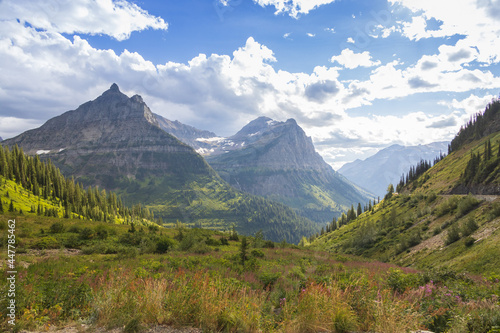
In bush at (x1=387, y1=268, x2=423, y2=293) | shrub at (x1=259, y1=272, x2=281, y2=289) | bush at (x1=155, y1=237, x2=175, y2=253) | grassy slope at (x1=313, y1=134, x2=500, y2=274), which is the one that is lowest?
grassy slope at (x1=313, y1=134, x2=500, y2=274)

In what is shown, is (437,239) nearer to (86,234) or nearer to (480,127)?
(86,234)

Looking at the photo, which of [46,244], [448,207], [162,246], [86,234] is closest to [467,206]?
[448,207]

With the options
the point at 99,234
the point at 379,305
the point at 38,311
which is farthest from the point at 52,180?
the point at 379,305

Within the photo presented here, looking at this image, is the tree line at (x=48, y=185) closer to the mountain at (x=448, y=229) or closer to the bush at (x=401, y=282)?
the mountain at (x=448, y=229)

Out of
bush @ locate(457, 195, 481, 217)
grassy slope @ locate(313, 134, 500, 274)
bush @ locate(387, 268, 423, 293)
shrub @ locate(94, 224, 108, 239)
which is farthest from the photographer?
bush @ locate(457, 195, 481, 217)

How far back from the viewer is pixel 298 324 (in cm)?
627

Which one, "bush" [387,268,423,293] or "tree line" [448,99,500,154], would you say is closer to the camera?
"bush" [387,268,423,293]

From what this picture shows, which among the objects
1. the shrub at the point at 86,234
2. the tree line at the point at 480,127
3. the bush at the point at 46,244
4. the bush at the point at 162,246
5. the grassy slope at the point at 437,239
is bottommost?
the grassy slope at the point at 437,239

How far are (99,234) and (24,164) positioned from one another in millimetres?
105843

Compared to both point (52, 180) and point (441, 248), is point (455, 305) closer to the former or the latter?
point (441, 248)

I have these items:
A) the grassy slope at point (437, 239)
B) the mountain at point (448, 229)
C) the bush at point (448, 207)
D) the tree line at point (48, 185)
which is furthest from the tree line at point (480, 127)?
the tree line at point (48, 185)

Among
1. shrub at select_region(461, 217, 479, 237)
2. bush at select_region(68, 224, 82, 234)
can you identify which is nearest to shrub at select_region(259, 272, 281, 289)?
bush at select_region(68, 224, 82, 234)

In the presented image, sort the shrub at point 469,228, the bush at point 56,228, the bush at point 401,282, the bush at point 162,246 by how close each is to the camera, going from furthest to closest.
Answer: the shrub at point 469,228
the bush at point 56,228
the bush at point 162,246
the bush at point 401,282

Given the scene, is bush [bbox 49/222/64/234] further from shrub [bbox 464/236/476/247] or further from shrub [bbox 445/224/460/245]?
shrub [bbox 445/224/460/245]
